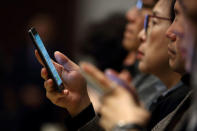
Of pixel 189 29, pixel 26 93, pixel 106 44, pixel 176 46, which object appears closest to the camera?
pixel 189 29

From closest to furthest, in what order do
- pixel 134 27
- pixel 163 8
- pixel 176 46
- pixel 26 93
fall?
pixel 176 46 < pixel 163 8 < pixel 134 27 < pixel 26 93

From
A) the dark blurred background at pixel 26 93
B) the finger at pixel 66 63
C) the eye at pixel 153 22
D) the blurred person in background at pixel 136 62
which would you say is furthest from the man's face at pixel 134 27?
the finger at pixel 66 63

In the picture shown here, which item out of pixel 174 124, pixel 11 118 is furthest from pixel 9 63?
pixel 174 124

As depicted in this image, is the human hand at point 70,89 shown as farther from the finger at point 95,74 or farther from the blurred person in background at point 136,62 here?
the blurred person in background at point 136,62

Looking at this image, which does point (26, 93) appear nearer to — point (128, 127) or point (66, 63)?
point (66, 63)

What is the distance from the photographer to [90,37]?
3580mm

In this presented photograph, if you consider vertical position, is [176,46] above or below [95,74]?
below

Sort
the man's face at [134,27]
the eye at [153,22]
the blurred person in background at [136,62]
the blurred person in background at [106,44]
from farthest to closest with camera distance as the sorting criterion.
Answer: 1. the blurred person in background at [106,44]
2. the man's face at [134,27]
3. the blurred person in background at [136,62]
4. the eye at [153,22]

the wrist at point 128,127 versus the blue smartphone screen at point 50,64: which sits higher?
the blue smartphone screen at point 50,64

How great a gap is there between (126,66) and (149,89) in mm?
761

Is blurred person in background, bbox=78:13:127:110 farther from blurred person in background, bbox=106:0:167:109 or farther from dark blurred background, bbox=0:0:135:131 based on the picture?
blurred person in background, bbox=106:0:167:109

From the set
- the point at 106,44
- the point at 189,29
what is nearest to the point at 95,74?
the point at 189,29

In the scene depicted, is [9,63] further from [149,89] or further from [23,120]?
[149,89]

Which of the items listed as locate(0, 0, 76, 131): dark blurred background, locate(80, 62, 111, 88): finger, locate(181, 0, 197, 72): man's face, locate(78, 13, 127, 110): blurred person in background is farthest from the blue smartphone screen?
locate(0, 0, 76, 131): dark blurred background
